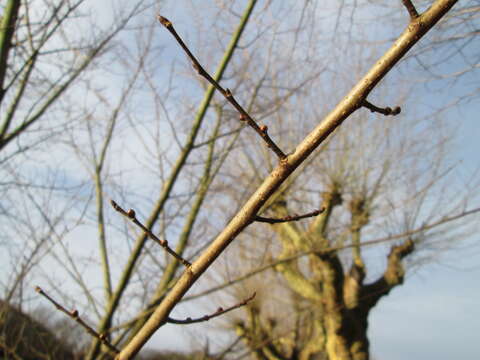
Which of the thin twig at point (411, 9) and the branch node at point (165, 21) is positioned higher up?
the thin twig at point (411, 9)

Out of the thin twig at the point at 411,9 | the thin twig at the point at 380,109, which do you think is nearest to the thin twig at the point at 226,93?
the thin twig at the point at 380,109

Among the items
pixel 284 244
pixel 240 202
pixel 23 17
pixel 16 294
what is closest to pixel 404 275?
pixel 284 244

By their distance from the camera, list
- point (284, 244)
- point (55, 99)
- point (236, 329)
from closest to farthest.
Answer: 1. point (55, 99)
2. point (284, 244)
3. point (236, 329)

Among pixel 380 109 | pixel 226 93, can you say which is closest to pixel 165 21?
pixel 226 93

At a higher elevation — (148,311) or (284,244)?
(284,244)

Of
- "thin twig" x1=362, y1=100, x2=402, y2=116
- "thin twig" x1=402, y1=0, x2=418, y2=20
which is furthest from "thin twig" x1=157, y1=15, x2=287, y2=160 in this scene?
"thin twig" x1=402, y1=0, x2=418, y2=20

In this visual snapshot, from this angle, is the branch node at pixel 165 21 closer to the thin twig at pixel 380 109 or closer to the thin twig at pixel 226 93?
the thin twig at pixel 226 93

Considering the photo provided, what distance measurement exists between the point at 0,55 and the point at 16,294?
5.61ft

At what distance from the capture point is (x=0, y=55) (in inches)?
93.7

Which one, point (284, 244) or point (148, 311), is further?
point (284, 244)

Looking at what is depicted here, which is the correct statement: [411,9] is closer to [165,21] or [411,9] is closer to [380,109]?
[380,109]

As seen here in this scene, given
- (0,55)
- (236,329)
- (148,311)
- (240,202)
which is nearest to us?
(148,311)

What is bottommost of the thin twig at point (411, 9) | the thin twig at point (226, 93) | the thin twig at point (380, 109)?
the thin twig at point (226, 93)

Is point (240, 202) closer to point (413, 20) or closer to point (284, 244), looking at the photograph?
point (413, 20)
